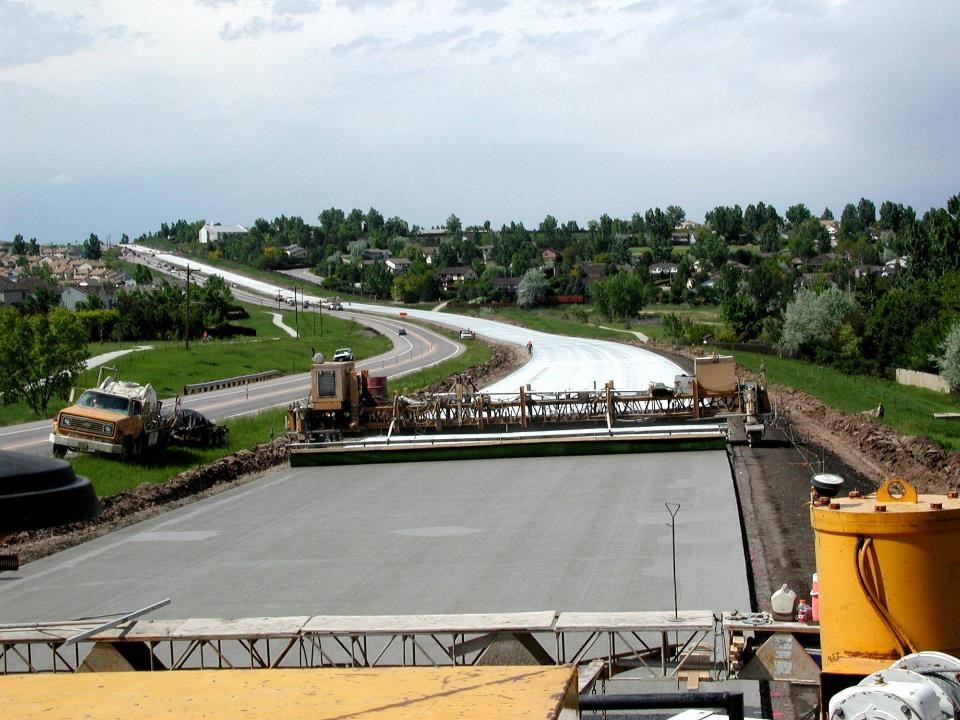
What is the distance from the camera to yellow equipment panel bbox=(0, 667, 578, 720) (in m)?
5.01

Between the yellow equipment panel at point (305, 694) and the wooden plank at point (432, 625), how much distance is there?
5.43 metres

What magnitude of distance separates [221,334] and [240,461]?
7574cm

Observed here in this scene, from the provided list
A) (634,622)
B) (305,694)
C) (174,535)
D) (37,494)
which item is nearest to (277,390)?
(174,535)

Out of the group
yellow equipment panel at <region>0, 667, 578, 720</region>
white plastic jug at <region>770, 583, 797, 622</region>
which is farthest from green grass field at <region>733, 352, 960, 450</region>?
yellow equipment panel at <region>0, 667, 578, 720</region>

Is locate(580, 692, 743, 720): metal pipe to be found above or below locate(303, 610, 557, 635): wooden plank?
above

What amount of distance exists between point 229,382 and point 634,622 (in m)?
55.9

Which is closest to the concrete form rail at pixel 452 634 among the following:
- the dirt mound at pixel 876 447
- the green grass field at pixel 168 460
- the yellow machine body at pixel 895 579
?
the yellow machine body at pixel 895 579

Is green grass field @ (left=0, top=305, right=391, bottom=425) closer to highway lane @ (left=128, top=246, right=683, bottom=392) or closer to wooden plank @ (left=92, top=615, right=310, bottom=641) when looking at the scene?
highway lane @ (left=128, top=246, right=683, bottom=392)

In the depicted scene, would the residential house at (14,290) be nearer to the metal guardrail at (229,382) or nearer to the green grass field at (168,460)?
the metal guardrail at (229,382)

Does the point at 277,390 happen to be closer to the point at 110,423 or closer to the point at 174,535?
the point at 110,423

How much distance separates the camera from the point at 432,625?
1159 cm

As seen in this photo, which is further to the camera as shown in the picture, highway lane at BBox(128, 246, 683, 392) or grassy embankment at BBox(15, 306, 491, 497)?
highway lane at BBox(128, 246, 683, 392)

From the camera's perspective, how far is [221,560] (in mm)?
21766

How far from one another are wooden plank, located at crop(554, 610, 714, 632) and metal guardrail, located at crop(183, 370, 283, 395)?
1971 inches
